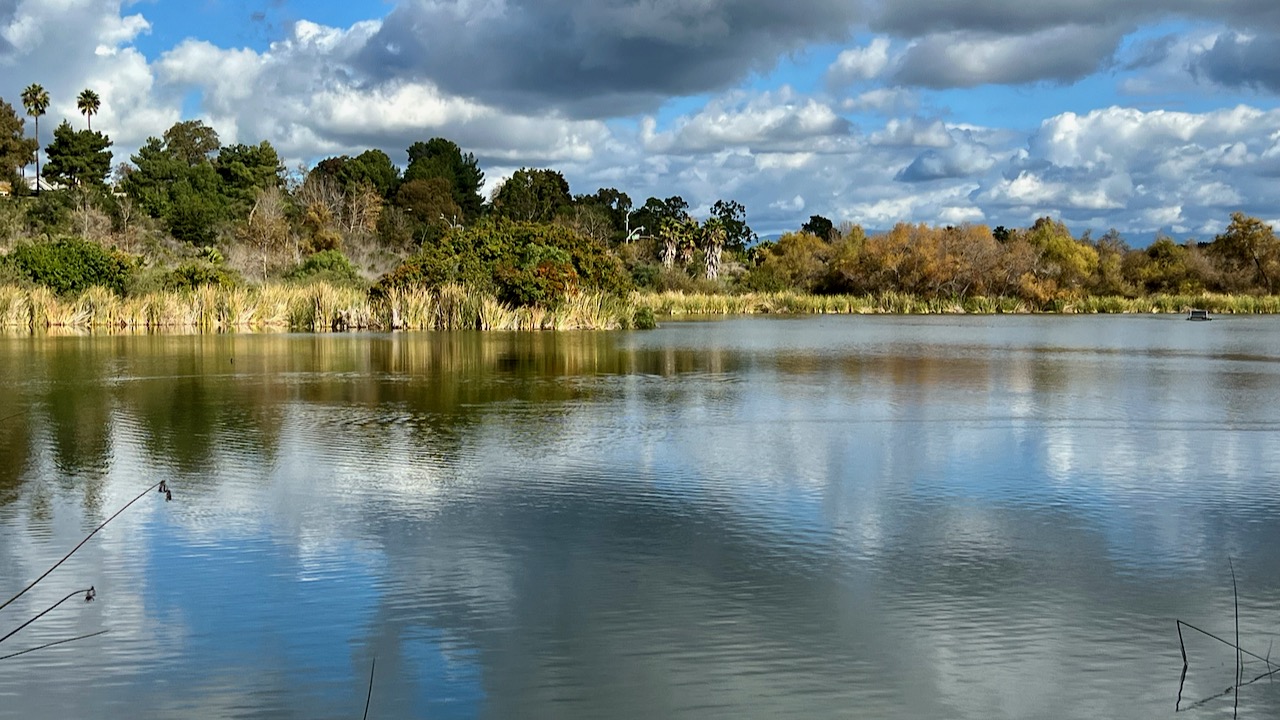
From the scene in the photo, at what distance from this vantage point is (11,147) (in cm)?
7094

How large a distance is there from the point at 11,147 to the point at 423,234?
26.8 m

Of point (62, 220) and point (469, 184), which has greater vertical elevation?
point (469, 184)

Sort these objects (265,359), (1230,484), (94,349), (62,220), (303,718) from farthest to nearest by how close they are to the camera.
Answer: (62,220)
(94,349)
(265,359)
(1230,484)
(303,718)

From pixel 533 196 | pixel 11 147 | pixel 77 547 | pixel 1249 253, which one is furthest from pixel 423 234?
pixel 77 547

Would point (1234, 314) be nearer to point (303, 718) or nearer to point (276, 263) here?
point (276, 263)

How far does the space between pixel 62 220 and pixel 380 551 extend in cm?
5894

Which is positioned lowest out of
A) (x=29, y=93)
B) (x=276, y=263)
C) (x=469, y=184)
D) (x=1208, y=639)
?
(x=1208, y=639)

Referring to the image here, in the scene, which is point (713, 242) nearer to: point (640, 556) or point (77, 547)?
point (640, 556)

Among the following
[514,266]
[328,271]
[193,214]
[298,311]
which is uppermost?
[193,214]

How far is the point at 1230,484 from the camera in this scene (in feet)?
25.0

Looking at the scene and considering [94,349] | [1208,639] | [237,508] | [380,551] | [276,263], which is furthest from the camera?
[276,263]

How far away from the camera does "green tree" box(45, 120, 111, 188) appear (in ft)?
236

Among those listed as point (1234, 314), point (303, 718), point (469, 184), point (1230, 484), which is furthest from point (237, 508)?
point (469, 184)

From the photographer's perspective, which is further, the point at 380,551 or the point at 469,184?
the point at 469,184
